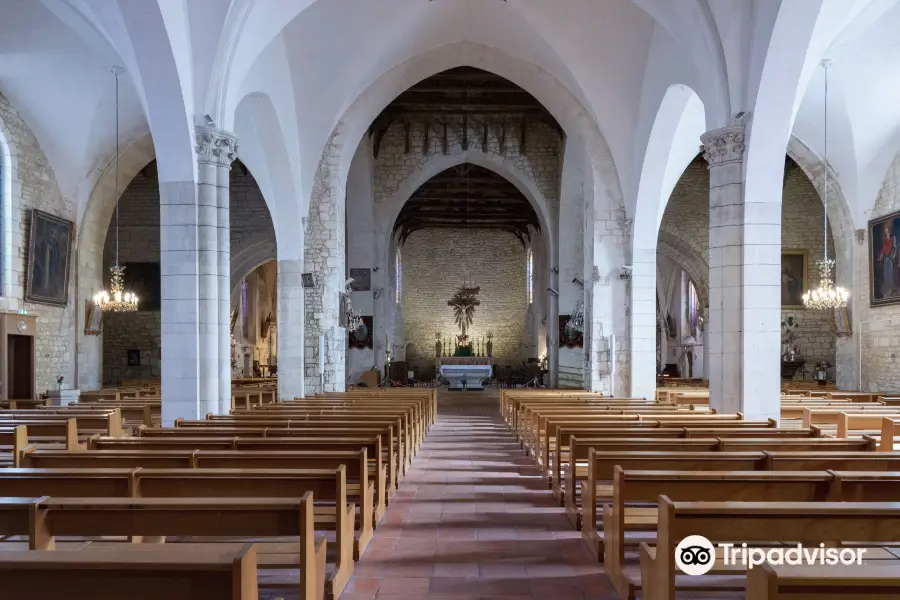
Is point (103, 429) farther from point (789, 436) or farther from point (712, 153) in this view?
point (712, 153)

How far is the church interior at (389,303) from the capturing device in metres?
3.29

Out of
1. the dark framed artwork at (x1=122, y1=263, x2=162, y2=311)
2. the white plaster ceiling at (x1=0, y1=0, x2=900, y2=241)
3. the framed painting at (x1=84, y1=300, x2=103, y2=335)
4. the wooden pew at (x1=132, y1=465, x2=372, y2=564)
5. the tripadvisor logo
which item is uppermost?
the white plaster ceiling at (x1=0, y1=0, x2=900, y2=241)

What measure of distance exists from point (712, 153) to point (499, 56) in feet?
26.9

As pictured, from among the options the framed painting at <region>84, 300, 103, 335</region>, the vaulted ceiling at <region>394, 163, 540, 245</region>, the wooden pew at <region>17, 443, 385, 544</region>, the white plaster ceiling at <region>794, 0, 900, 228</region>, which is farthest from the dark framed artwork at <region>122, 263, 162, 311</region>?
the white plaster ceiling at <region>794, 0, 900, 228</region>

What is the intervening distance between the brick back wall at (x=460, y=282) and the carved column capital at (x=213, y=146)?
24.5m

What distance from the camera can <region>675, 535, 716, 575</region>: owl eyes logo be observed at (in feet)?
9.14

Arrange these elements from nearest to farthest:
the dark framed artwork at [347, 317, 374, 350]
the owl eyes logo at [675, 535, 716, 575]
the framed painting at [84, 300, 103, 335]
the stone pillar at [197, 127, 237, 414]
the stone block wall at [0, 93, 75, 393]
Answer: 1. the owl eyes logo at [675, 535, 716, 575]
2. the stone pillar at [197, 127, 237, 414]
3. the stone block wall at [0, 93, 75, 393]
4. the framed painting at [84, 300, 103, 335]
5. the dark framed artwork at [347, 317, 374, 350]

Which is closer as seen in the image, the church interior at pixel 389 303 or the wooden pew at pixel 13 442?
the church interior at pixel 389 303

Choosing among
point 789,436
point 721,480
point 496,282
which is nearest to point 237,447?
point 721,480

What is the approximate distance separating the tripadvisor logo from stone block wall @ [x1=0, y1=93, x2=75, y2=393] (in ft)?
47.8

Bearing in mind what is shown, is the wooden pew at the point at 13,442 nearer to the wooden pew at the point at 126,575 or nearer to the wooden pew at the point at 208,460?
the wooden pew at the point at 208,460

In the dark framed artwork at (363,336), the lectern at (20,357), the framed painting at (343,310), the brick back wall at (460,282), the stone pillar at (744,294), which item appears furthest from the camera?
the brick back wall at (460,282)

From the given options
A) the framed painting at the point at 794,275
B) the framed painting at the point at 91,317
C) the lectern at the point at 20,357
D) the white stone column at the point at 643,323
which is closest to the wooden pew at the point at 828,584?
the white stone column at the point at 643,323

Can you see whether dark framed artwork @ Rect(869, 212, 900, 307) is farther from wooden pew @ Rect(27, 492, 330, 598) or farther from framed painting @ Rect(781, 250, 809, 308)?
wooden pew @ Rect(27, 492, 330, 598)
